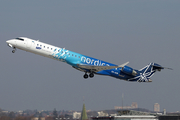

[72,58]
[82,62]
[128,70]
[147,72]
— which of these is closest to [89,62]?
[82,62]

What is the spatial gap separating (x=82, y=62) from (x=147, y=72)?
12.2 meters

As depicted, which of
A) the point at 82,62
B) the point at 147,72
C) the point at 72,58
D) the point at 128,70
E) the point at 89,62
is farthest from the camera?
the point at 147,72

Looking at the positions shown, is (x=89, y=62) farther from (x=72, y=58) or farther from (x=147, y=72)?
(x=147, y=72)

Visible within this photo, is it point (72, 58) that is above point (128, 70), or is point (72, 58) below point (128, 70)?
above

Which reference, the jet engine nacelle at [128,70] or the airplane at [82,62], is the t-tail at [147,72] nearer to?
the airplane at [82,62]

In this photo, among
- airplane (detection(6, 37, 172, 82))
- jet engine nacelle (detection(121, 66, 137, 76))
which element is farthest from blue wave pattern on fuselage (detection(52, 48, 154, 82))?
jet engine nacelle (detection(121, 66, 137, 76))

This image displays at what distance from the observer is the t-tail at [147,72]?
1975 inches

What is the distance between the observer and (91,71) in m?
46.0

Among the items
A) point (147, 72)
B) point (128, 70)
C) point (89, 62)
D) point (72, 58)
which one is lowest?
point (128, 70)

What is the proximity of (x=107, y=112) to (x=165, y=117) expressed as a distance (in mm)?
25931

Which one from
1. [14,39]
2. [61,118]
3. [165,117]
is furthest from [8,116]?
[165,117]

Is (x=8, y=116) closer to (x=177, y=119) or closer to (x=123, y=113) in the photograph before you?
(x=123, y=113)

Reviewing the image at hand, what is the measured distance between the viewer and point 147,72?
51.0 m

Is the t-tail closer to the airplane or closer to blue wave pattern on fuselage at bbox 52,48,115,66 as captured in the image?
the airplane
